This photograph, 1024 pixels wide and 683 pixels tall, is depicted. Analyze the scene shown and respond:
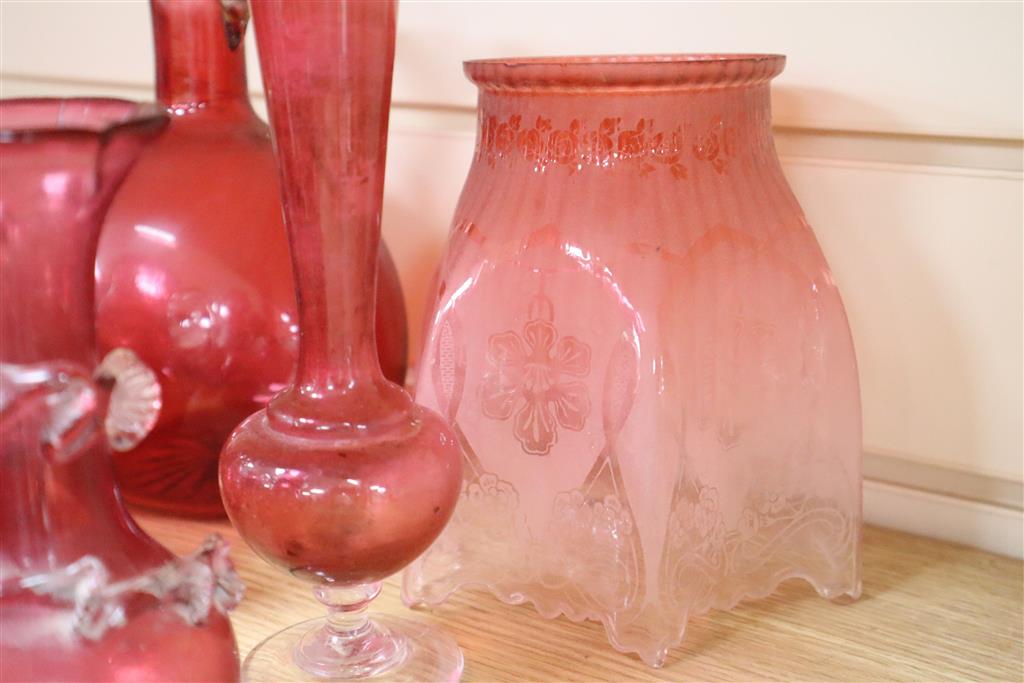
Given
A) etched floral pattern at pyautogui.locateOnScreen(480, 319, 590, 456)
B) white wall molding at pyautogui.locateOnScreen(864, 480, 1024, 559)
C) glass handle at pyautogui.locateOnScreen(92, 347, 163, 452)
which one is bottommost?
white wall molding at pyautogui.locateOnScreen(864, 480, 1024, 559)

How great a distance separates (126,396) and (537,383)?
0.57 feet

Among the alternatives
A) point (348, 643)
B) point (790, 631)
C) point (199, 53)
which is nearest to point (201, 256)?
point (199, 53)

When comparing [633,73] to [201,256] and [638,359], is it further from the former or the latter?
[201,256]

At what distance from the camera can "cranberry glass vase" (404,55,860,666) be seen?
0.44 metres

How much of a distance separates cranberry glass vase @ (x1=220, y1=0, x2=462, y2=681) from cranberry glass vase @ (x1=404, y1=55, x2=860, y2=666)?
3.1 inches

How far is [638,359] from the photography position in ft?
1.43

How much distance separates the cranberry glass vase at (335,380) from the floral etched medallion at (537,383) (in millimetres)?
71

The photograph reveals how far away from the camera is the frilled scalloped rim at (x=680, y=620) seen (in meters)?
0.45

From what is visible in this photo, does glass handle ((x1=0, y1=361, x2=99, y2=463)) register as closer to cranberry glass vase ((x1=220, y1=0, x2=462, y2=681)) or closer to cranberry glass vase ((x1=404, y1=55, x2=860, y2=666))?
cranberry glass vase ((x1=220, y1=0, x2=462, y2=681))

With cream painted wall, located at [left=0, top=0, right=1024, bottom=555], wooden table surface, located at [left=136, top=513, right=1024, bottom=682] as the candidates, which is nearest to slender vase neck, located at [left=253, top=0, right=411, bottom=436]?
wooden table surface, located at [left=136, top=513, right=1024, bottom=682]

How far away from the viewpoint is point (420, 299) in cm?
67

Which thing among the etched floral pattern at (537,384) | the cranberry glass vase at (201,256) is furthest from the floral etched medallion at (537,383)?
the cranberry glass vase at (201,256)

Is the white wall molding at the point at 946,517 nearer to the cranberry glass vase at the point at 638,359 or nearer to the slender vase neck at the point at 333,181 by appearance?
the cranberry glass vase at the point at 638,359

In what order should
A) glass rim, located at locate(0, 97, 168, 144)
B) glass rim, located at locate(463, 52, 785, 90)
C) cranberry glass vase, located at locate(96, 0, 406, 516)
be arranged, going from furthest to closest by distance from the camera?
cranberry glass vase, located at locate(96, 0, 406, 516) < glass rim, located at locate(463, 52, 785, 90) < glass rim, located at locate(0, 97, 168, 144)
